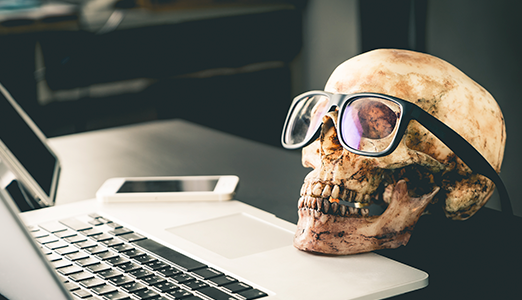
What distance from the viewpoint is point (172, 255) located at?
0.75 metres

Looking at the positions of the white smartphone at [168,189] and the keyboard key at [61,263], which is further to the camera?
the white smartphone at [168,189]

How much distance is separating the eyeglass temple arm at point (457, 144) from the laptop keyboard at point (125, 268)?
31 centimetres

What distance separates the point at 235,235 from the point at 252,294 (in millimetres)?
226

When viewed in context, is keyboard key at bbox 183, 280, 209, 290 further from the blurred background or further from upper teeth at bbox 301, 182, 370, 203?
the blurred background

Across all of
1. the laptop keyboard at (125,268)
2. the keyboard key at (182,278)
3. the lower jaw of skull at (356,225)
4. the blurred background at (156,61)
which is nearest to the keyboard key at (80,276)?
the laptop keyboard at (125,268)

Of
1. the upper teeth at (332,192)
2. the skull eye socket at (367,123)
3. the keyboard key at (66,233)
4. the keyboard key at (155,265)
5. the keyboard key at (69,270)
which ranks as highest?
the skull eye socket at (367,123)

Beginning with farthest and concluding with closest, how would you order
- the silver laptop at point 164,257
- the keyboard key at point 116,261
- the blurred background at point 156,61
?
the blurred background at point 156,61
the keyboard key at point 116,261
the silver laptop at point 164,257

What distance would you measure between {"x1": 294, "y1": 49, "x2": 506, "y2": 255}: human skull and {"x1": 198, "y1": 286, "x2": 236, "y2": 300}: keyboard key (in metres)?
0.16

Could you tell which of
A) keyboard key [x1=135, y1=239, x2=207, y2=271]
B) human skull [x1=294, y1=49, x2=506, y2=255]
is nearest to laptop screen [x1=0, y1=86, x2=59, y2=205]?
keyboard key [x1=135, y1=239, x2=207, y2=271]

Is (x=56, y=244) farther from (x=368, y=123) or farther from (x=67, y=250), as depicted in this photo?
(x=368, y=123)

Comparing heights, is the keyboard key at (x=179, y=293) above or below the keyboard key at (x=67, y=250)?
above

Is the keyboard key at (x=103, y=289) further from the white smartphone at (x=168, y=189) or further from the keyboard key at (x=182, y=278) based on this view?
the white smartphone at (x=168, y=189)

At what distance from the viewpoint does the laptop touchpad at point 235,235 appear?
0.81m

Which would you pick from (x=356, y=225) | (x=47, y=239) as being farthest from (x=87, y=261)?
(x=356, y=225)
